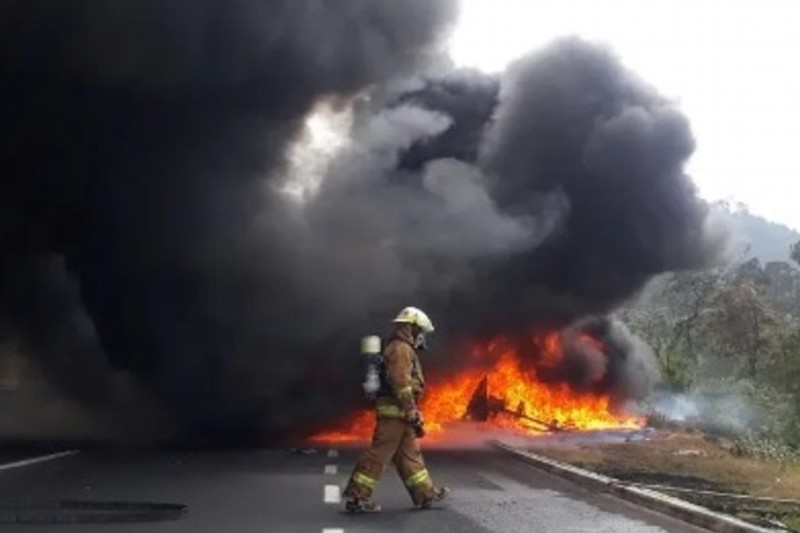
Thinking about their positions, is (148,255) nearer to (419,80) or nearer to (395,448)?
(419,80)

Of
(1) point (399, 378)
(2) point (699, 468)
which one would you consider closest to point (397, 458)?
(1) point (399, 378)

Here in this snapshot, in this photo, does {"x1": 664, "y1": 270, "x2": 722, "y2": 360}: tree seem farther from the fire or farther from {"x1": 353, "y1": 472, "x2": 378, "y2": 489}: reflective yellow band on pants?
{"x1": 353, "y1": 472, "x2": 378, "y2": 489}: reflective yellow band on pants

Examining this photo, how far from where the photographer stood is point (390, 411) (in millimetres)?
10047

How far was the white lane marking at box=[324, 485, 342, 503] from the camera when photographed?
34.8 feet

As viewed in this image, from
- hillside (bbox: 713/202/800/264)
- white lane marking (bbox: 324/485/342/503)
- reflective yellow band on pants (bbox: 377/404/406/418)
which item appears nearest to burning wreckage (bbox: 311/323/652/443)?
white lane marking (bbox: 324/485/342/503)

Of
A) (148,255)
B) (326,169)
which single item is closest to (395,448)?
(148,255)

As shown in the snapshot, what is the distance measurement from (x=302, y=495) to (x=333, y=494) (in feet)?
1.12

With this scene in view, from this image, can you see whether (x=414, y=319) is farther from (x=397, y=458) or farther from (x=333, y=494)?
(x=333, y=494)

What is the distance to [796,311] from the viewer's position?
228 feet

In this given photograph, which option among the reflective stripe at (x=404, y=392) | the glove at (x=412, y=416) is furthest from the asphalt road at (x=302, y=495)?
the reflective stripe at (x=404, y=392)

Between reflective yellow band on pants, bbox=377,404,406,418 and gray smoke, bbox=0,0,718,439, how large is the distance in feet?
38.0

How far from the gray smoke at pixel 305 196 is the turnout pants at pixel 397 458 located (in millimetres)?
11596

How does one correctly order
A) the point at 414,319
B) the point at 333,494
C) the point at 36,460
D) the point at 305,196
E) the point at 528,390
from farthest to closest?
the point at 528,390, the point at 305,196, the point at 36,460, the point at 333,494, the point at 414,319

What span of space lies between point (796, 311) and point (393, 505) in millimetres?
64321
